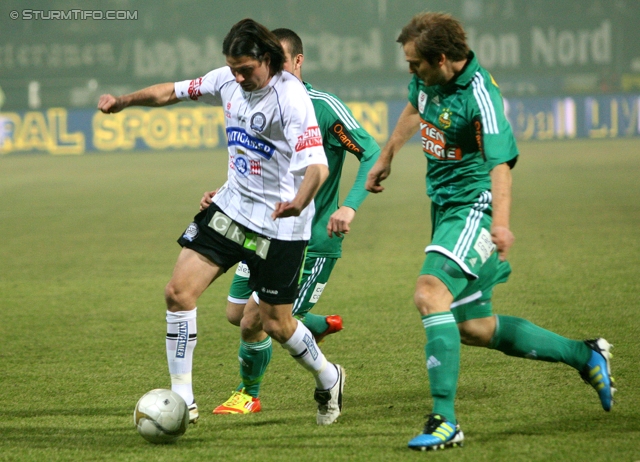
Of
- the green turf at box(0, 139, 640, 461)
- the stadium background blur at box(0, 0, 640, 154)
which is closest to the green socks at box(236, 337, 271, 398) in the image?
the green turf at box(0, 139, 640, 461)

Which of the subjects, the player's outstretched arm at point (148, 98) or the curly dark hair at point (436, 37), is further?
the player's outstretched arm at point (148, 98)

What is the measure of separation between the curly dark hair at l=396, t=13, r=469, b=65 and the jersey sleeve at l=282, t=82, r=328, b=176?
55 cm

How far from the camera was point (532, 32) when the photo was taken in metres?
37.0

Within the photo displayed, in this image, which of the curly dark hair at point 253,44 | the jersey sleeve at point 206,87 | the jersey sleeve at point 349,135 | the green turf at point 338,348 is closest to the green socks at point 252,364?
Answer: the green turf at point 338,348

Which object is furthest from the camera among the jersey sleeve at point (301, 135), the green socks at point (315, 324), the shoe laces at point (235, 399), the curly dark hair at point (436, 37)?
the green socks at point (315, 324)

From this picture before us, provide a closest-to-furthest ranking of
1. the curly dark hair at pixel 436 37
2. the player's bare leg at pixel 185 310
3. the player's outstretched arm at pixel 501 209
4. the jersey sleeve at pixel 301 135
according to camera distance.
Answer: the player's outstretched arm at pixel 501 209 < the curly dark hair at pixel 436 37 < the jersey sleeve at pixel 301 135 < the player's bare leg at pixel 185 310

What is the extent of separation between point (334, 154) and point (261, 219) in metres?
0.85

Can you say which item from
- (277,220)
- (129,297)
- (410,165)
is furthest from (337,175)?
(410,165)

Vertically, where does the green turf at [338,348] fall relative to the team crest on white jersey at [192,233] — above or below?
below

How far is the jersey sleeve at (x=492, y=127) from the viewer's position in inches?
152

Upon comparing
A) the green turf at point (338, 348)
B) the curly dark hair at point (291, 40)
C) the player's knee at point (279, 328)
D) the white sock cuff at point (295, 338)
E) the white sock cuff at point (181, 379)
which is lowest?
the green turf at point (338, 348)

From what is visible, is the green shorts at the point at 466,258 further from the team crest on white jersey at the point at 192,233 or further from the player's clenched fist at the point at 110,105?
the player's clenched fist at the point at 110,105

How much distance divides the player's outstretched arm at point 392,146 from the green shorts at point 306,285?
0.62m

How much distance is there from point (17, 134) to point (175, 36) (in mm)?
9148
